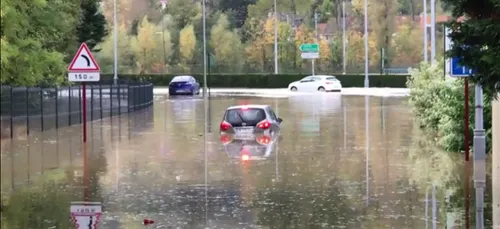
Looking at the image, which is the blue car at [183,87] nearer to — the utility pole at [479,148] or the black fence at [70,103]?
the black fence at [70,103]

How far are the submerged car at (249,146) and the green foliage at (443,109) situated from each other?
13.0 feet

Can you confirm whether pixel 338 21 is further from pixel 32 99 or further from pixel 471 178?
pixel 471 178

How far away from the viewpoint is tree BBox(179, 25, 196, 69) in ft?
286

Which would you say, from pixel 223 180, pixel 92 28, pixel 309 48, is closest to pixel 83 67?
pixel 223 180

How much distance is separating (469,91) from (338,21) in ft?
277

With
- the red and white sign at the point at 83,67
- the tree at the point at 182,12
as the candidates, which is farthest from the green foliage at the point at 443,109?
the tree at the point at 182,12

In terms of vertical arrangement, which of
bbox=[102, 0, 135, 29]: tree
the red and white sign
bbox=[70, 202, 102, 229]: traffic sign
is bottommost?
bbox=[70, 202, 102, 229]: traffic sign

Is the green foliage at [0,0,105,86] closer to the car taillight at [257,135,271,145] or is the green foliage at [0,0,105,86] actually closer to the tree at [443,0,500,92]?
the car taillight at [257,135,271,145]

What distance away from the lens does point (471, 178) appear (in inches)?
621

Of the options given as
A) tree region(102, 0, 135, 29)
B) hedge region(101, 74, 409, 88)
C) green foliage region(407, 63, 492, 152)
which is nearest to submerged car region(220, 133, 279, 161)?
green foliage region(407, 63, 492, 152)

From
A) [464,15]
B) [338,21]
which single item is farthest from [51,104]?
[338,21]

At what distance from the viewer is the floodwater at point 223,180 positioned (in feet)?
38.8

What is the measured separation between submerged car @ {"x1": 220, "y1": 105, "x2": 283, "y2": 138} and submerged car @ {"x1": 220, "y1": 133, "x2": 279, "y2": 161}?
0.98 feet

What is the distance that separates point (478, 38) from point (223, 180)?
7.37m
